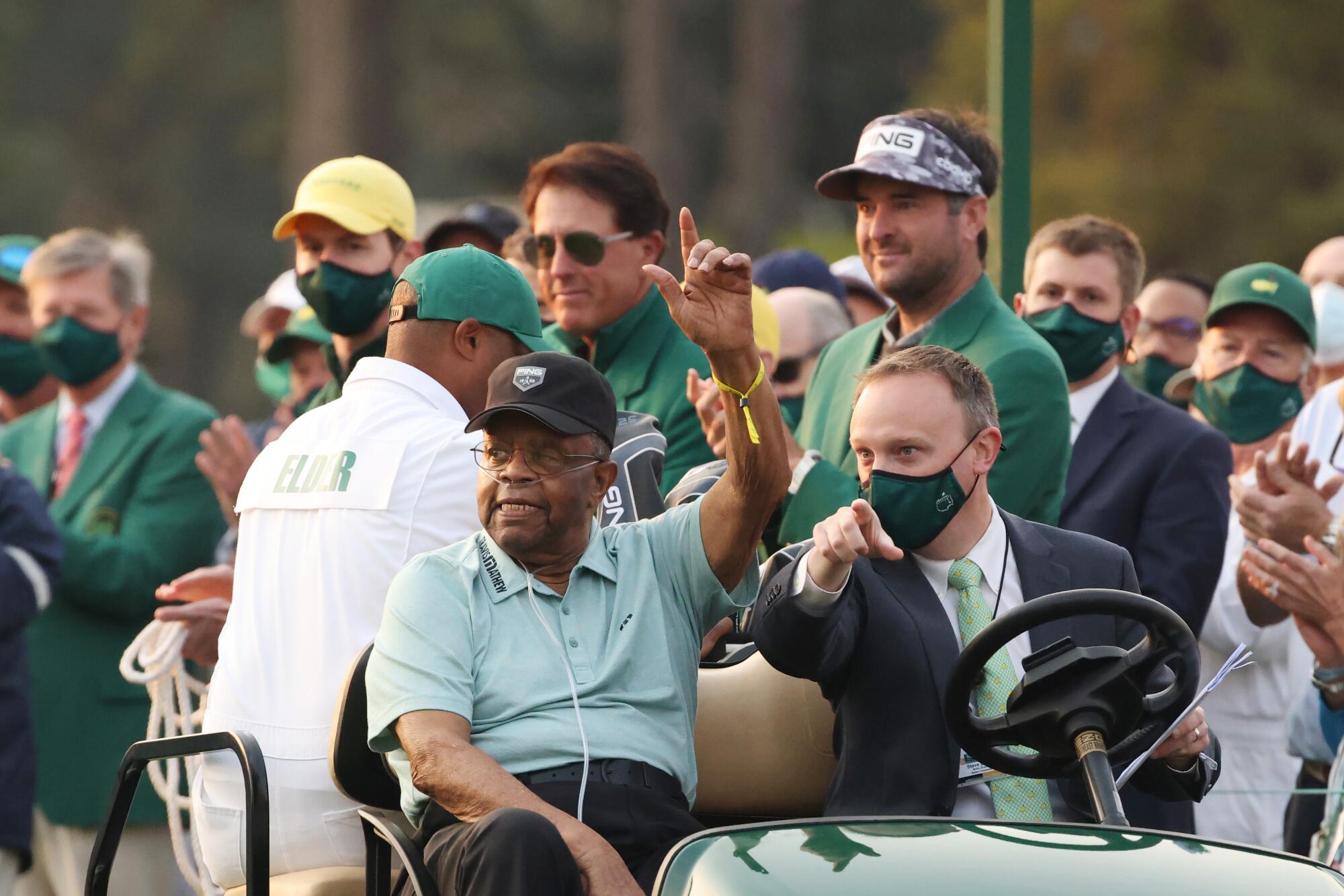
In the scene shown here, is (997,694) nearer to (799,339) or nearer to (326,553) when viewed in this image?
(326,553)

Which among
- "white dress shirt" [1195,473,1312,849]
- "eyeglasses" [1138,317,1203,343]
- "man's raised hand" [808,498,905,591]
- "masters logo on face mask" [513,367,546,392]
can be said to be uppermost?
"eyeglasses" [1138,317,1203,343]

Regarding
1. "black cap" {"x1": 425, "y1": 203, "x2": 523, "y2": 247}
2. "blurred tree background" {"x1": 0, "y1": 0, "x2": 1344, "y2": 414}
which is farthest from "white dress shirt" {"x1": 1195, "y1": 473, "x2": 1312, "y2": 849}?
"blurred tree background" {"x1": 0, "y1": 0, "x2": 1344, "y2": 414}

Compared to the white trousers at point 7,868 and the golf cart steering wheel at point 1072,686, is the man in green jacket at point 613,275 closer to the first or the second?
the golf cart steering wheel at point 1072,686

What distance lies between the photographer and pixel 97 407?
25.0ft

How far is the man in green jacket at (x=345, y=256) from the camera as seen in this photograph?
650cm

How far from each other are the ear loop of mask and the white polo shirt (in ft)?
1.43

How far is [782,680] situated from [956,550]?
0.54m

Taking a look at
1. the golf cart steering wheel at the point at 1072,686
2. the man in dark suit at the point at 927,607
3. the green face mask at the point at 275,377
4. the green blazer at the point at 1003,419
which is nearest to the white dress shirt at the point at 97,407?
the green face mask at the point at 275,377

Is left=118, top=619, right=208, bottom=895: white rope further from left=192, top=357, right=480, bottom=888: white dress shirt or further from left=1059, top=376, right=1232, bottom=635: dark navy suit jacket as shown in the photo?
left=1059, top=376, right=1232, bottom=635: dark navy suit jacket

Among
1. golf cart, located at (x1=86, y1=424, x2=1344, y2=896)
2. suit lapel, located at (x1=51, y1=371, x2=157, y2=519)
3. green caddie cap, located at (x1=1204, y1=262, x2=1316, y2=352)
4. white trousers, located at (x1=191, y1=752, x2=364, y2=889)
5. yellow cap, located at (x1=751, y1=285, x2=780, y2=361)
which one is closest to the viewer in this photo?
golf cart, located at (x1=86, y1=424, x2=1344, y2=896)

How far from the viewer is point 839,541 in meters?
4.14

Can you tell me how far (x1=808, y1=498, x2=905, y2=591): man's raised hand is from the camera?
4129 millimetres

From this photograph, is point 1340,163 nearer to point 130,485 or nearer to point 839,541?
point 130,485

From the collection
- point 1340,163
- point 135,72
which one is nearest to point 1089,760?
point 1340,163
